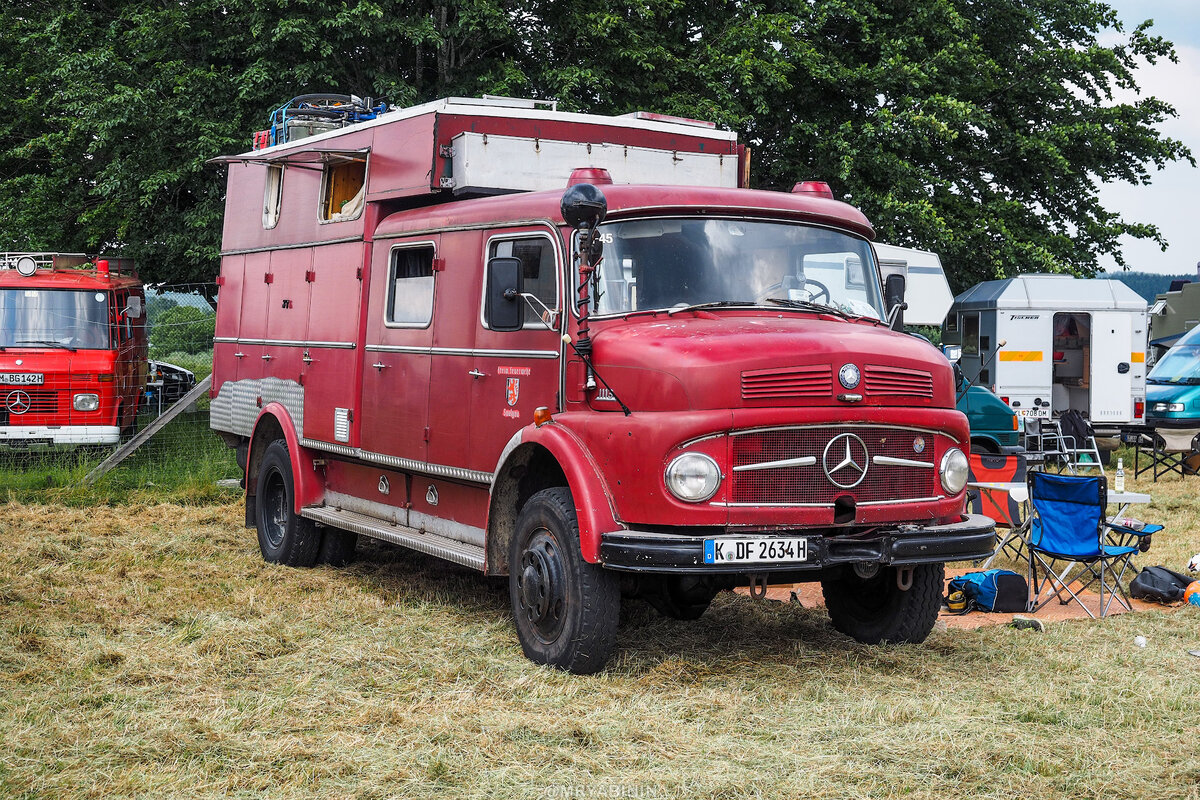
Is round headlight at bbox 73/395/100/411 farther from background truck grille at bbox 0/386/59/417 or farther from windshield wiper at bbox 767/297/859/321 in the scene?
windshield wiper at bbox 767/297/859/321

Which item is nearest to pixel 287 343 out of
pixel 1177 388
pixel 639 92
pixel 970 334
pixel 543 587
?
pixel 543 587

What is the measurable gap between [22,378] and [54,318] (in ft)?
3.38

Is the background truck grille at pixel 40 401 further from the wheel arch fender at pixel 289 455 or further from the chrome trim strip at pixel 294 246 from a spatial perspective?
the wheel arch fender at pixel 289 455

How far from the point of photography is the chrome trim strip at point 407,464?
7.89 m

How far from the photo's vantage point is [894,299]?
25.9ft

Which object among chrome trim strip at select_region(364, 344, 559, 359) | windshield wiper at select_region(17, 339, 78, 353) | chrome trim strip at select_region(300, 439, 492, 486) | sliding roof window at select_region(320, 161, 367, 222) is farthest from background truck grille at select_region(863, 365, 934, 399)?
windshield wiper at select_region(17, 339, 78, 353)

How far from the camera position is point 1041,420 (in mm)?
18469

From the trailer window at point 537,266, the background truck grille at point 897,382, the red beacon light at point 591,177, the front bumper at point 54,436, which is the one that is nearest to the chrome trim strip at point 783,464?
the background truck grille at point 897,382

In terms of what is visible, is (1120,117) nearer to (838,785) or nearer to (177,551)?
(177,551)

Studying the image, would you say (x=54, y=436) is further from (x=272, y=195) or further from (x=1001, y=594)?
(x=1001, y=594)

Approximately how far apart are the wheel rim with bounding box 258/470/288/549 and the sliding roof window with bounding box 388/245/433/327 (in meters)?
2.30

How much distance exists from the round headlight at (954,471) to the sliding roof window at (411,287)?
342cm

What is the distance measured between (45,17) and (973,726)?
732 inches

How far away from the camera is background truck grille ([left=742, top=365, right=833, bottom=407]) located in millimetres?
6336
